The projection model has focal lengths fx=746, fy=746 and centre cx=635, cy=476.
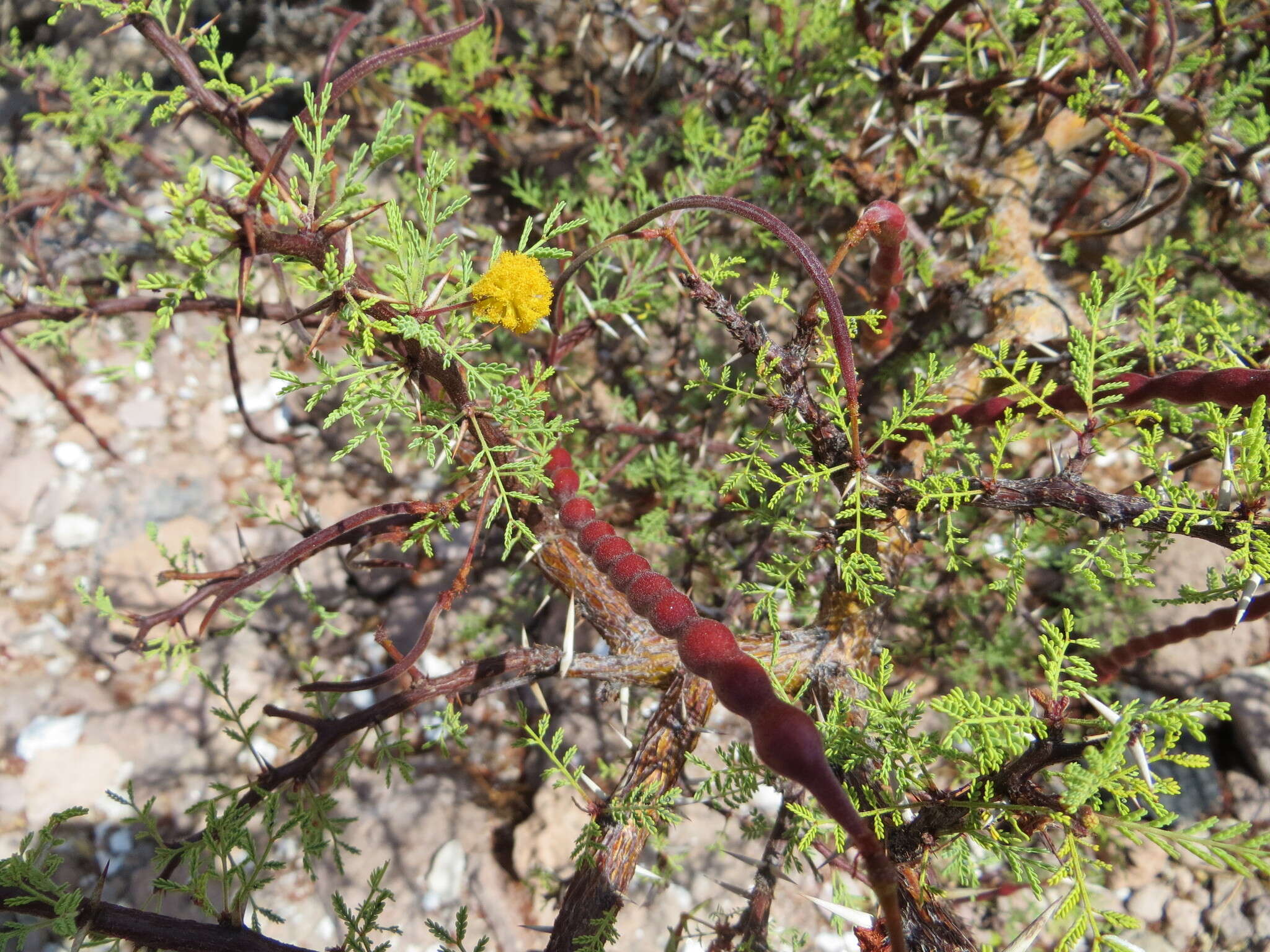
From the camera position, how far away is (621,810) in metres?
1.61

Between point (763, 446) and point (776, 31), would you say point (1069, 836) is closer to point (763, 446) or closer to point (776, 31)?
point (763, 446)

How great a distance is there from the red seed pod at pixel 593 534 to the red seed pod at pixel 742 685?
0.52 m

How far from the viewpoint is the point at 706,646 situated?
1296mm

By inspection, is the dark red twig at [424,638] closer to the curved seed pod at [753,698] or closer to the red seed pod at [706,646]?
the curved seed pod at [753,698]

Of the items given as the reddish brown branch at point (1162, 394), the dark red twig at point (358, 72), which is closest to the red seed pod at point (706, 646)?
the reddish brown branch at point (1162, 394)

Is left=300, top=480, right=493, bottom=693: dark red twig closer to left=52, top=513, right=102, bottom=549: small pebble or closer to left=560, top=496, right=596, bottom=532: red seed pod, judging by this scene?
left=560, top=496, right=596, bottom=532: red seed pod

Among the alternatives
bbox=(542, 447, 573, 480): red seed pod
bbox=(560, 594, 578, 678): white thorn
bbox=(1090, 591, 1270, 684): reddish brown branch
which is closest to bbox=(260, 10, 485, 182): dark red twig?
bbox=(542, 447, 573, 480): red seed pod

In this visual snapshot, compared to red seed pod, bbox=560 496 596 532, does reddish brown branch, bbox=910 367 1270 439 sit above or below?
below

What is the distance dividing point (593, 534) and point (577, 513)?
87 mm

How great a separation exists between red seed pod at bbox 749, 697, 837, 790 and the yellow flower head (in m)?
0.74

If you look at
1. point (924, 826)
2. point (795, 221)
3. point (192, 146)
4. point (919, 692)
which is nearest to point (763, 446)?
point (924, 826)

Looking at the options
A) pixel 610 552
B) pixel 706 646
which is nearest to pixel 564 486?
pixel 610 552

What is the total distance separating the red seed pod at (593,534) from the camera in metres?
1.70

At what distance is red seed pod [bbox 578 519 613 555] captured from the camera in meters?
1.70
